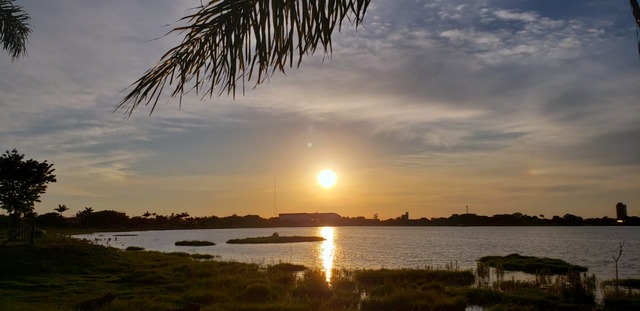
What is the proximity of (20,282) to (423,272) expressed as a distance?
82.3ft

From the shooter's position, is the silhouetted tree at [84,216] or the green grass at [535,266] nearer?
the green grass at [535,266]

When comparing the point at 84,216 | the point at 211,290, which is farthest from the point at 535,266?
the point at 84,216

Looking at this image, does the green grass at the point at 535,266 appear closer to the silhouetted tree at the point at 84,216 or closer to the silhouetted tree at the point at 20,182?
the silhouetted tree at the point at 20,182

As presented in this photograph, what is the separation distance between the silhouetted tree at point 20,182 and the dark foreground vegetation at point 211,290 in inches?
394

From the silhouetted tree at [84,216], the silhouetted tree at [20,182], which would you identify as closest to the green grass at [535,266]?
the silhouetted tree at [20,182]

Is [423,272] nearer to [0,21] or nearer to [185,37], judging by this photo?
[0,21]

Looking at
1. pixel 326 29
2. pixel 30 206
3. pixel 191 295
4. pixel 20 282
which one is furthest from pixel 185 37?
pixel 30 206

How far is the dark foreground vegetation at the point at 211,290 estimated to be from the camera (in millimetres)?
21750

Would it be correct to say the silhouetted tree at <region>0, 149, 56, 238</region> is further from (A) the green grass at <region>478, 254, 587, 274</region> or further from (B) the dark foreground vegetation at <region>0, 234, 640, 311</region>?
(A) the green grass at <region>478, 254, 587, 274</region>

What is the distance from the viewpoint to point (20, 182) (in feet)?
140

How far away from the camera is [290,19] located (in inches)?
154

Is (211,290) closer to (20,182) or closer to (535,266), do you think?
(20,182)

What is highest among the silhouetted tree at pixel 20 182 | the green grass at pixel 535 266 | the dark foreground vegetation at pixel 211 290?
the silhouetted tree at pixel 20 182

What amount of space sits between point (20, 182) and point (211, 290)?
26.5m
